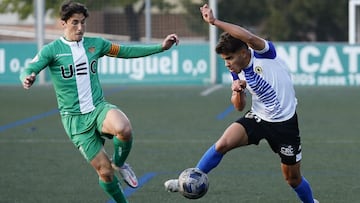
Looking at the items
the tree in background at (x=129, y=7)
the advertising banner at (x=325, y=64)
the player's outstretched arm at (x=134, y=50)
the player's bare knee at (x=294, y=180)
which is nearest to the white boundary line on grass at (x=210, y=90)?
the advertising banner at (x=325, y=64)

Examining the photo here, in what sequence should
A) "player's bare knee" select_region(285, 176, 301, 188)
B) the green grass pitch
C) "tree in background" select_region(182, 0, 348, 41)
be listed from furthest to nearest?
1. "tree in background" select_region(182, 0, 348, 41)
2. the green grass pitch
3. "player's bare knee" select_region(285, 176, 301, 188)

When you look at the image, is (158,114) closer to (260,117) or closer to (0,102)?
(0,102)

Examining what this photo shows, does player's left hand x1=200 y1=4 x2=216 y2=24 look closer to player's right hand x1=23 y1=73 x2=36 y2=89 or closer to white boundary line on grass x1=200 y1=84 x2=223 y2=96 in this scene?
player's right hand x1=23 y1=73 x2=36 y2=89

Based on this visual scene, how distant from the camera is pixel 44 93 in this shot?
969 inches

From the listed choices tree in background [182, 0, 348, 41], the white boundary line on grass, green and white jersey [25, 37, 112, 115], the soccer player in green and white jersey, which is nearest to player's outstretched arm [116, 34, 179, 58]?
the soccer player in green and white jersey

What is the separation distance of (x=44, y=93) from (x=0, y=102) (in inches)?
101

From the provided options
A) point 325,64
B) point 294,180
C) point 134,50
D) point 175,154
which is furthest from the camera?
point 325,64

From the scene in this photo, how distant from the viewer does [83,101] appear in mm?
8797

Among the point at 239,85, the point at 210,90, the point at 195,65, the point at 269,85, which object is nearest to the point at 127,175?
→ the point at 239,85

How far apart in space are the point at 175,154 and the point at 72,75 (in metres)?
4.73

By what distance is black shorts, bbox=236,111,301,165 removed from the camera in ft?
28.9

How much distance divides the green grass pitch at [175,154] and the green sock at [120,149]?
1114mm

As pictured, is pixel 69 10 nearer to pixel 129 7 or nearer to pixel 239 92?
pixel 239 92

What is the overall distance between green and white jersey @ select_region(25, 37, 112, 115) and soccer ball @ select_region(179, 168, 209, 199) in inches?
40.2
